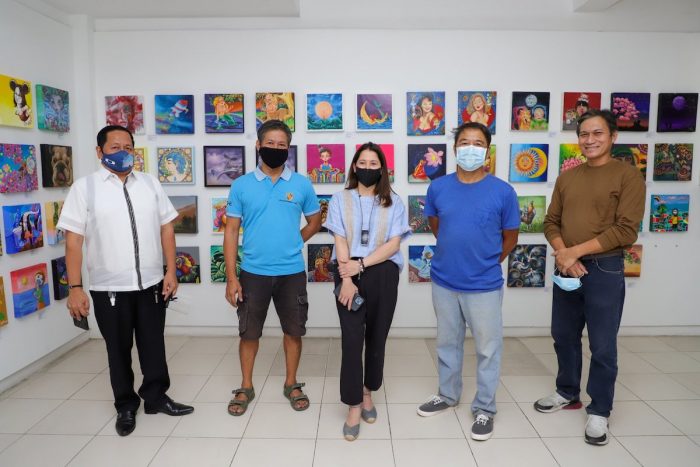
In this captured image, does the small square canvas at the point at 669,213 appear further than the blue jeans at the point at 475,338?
Yes

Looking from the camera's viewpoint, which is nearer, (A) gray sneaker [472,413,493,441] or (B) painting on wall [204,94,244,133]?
(A) gray sneaker [472,413,493,441]

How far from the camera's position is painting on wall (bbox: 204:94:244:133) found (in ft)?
13.3

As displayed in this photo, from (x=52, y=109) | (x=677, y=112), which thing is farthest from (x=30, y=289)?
(x=677, y=112)

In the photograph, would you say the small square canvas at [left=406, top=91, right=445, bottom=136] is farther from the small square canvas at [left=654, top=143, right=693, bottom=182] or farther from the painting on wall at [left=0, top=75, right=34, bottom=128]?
the painting on wall at [left=0, top=75, right=34, bottom=128]

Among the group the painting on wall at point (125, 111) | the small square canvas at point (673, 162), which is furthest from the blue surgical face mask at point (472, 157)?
the painting on wall at point (125, 111)

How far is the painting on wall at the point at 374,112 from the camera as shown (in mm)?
4031

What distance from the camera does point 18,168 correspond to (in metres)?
3.29

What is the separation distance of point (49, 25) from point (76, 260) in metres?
2.27

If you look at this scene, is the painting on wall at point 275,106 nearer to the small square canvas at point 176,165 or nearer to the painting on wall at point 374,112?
the painting on wall at point 374,112

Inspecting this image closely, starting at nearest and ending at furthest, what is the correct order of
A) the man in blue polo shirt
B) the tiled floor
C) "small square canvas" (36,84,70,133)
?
the tiled floor, the man in blue polo shirt, "small square canvas" (36,84,70,133)

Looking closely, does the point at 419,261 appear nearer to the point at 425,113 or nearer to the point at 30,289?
the point at 425,113

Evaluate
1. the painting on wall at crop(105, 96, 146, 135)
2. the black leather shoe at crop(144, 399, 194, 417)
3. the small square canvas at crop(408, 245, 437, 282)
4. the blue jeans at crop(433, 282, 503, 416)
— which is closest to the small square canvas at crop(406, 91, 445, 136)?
the small square canvas at crop(408, 245, 437, 282)

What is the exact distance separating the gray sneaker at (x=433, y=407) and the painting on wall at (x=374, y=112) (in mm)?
2269

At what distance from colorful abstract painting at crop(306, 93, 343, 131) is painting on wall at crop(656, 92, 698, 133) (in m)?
2.80
